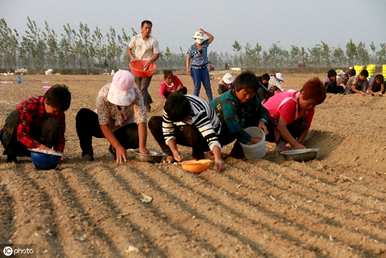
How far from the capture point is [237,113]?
468cm

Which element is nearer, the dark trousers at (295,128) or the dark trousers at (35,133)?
the dark trousers at (35,133)

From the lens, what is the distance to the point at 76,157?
205 inches

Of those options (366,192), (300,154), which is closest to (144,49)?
(300,154)

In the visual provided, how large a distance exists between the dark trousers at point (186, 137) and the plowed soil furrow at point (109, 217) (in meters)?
0.87

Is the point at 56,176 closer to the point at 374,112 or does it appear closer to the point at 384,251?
the point at 384,251

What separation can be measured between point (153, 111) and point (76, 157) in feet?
15.7

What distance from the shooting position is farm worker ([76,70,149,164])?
14.9ft

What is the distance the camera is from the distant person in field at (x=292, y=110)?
16.0ft

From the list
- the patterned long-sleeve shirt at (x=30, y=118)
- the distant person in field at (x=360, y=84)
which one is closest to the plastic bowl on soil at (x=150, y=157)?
the patterned long-sleeve shirt at (x=30, y=118)

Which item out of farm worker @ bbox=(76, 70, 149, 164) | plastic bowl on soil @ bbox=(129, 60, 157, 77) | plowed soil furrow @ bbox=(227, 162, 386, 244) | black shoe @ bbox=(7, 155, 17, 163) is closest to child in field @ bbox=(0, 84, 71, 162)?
black shoe @ bbox=(7, 155, 17, 163)

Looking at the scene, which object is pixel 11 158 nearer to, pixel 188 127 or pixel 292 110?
pixel 188 127

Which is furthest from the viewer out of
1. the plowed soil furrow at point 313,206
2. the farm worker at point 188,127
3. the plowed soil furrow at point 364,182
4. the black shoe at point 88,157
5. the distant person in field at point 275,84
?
the distant person in field at point 275,84

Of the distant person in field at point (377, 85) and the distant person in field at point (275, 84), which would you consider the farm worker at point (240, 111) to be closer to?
the distant person in field at point (275, 84)

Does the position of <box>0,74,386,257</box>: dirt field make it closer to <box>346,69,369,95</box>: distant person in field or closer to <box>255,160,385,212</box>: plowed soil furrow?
<box>255,160,385,212</box>: plowed soil furrow
